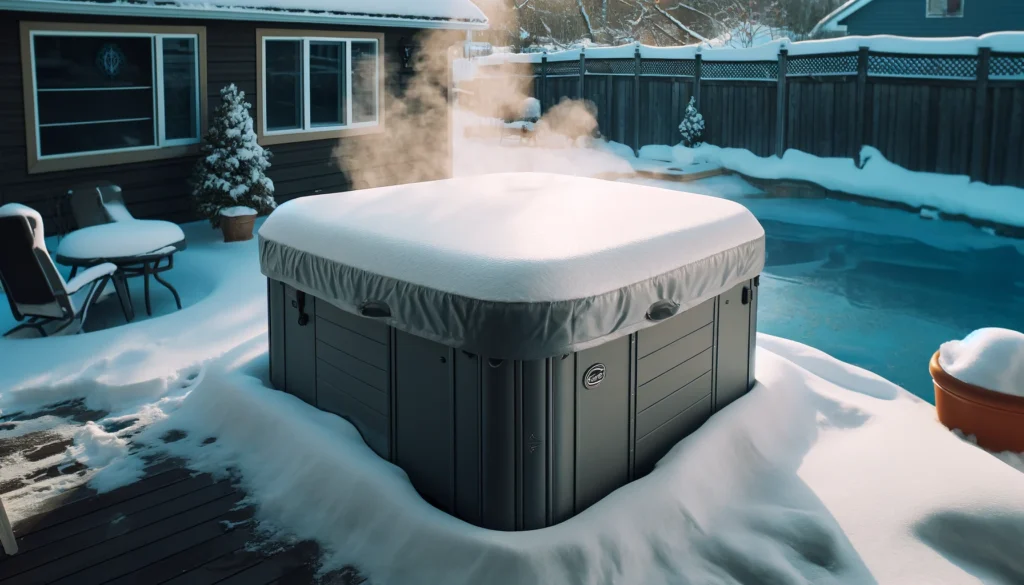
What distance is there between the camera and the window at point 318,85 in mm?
8945

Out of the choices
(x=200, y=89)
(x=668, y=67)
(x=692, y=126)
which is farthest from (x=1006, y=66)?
(x=200, y=89)

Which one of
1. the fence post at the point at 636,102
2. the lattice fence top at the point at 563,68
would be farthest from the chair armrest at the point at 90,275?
the lattice fence top at the point at 563,68

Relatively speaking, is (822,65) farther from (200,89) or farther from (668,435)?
(668,435)

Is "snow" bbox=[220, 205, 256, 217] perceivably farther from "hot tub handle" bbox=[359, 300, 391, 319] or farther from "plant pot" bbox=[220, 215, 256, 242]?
"hot tub handle" bbox=[359, 300, 391, 319]

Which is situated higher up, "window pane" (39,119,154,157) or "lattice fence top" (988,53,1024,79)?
"lattice fence top" (988,53,1024,79)

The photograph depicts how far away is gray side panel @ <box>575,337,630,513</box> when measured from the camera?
3057mm

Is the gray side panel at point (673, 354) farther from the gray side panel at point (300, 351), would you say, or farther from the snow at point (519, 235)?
the gray side panel at point (300, 351)

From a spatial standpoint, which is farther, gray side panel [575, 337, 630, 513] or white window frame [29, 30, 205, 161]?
white window frame [29, 30, 205, 161]

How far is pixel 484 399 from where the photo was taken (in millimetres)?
2926

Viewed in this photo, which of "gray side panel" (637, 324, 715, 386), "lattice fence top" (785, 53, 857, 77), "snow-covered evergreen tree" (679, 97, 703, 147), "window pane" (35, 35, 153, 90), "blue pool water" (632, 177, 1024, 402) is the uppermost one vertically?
"lattice fence top" (785, 53, 857, 77)

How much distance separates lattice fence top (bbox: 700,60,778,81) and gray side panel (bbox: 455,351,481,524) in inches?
470

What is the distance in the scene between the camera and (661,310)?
10.6ft

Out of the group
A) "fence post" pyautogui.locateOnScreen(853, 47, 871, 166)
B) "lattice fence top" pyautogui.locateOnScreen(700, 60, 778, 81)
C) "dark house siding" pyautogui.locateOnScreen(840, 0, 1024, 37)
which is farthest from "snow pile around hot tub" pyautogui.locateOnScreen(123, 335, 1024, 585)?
"dark house siding" pyautogui.locateOnScreen(840, 0, 1024, 37)

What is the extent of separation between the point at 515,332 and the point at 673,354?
953 millimetres
